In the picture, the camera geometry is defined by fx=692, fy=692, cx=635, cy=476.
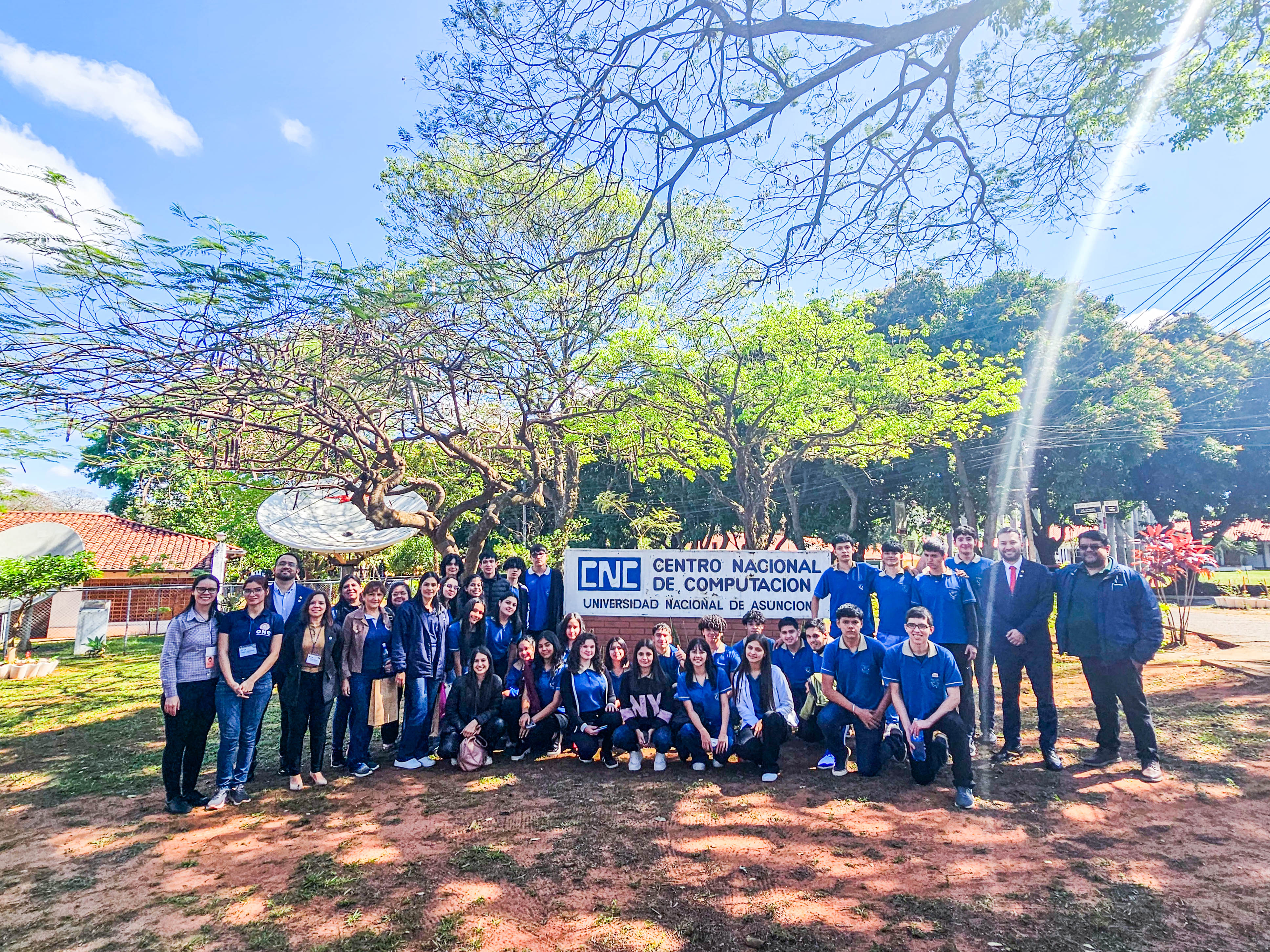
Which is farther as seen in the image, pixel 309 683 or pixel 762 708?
pixel 762 708

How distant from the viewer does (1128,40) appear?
512 cm

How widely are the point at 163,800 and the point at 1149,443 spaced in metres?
22.4

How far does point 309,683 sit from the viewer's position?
529 cm

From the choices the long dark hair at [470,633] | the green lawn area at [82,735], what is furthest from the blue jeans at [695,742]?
the green lawn area at [82,735]

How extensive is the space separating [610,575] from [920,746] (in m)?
3.59

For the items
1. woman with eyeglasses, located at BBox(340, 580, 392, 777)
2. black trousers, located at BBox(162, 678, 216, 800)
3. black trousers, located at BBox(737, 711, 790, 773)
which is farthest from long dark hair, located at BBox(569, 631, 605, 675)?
→ black trousers, located at BBox(162, 678, 216, 800)

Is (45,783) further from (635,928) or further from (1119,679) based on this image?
(1119,679)

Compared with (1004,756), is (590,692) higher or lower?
higher

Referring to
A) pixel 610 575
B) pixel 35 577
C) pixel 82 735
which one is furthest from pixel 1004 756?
pixel 35 577

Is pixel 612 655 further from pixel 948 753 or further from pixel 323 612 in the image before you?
pixel 948 753

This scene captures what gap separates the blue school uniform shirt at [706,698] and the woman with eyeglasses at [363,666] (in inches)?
92.8

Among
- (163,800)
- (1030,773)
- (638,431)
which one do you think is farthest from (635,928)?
(638,431)

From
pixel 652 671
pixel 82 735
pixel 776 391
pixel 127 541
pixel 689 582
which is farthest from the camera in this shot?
pixel 127 541

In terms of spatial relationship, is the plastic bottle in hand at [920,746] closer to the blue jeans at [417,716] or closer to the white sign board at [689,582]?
the white sign board at [689,582]
